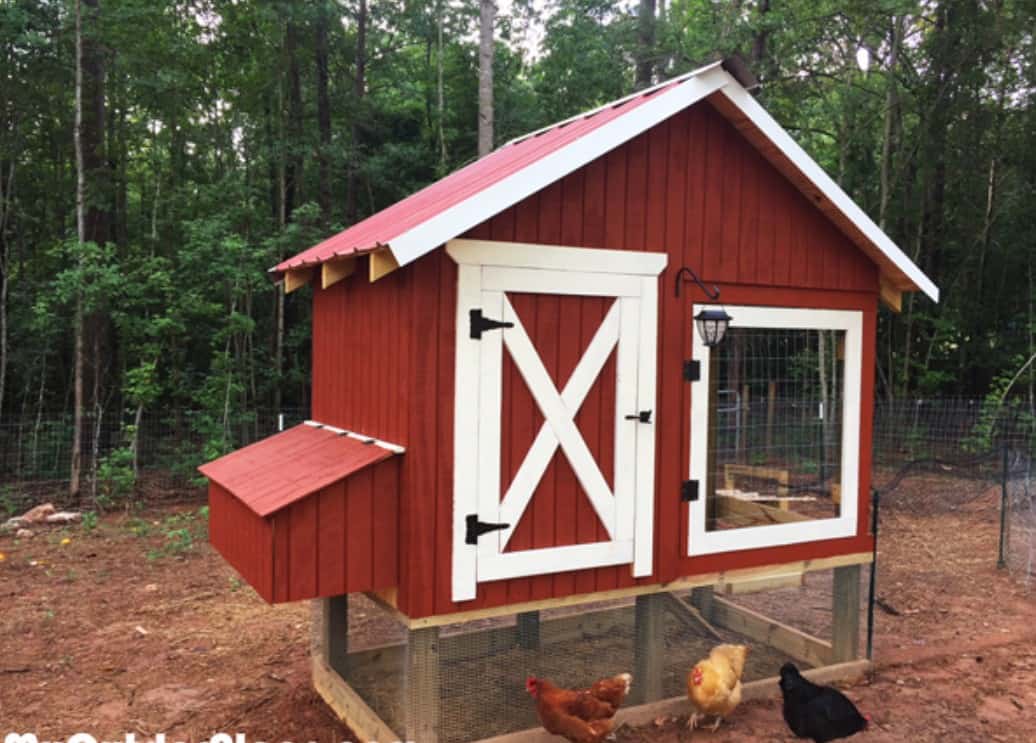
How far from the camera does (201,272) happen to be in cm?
1151

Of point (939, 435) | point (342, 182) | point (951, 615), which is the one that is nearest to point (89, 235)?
point (342, 182)

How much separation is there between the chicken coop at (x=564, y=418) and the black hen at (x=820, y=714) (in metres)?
0.73

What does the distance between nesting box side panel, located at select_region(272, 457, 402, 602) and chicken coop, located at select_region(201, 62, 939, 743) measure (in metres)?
0.01

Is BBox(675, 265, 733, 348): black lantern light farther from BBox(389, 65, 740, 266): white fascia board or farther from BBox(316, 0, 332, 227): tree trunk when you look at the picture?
BBox(316, 0, 332, 227): tree trunk

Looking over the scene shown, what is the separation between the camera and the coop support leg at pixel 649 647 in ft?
15.1

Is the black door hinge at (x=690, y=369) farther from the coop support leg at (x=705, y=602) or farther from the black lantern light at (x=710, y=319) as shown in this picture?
the coop support leg at (x=705, y=602)

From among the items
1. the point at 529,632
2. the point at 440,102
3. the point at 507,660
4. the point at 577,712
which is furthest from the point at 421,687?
the point at 440,102

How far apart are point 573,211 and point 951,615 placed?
5.22 m

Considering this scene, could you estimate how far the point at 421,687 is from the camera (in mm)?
3838

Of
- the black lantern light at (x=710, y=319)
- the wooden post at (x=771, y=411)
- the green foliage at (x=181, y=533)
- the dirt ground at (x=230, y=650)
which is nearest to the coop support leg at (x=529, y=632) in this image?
the dirt ground at (x=230, y=650)

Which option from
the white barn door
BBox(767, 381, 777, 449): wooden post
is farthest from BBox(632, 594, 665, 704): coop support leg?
BBox(767, 381, 777, 449): wooden post

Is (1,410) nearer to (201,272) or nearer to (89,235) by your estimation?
(89,235)

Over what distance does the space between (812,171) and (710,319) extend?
116cm

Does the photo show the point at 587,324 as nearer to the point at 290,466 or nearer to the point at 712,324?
the point at 712,324
